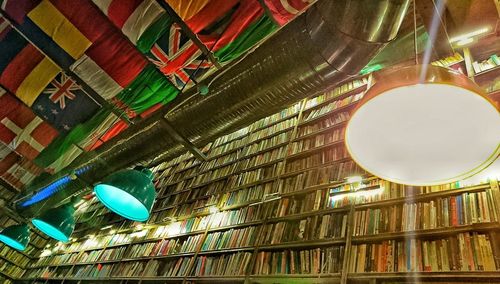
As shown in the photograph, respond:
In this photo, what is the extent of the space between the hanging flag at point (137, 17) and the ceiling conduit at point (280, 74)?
65 centimetres

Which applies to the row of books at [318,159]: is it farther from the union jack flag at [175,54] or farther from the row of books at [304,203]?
the union jack flag at [175,54]

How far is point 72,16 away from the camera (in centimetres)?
271

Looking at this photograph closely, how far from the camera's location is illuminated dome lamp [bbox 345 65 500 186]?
2.89 feet

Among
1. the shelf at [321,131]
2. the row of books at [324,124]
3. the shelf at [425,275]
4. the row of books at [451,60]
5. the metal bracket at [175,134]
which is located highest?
the row of books at [451,60]

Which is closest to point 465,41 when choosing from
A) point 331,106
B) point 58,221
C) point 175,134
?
point 331,106

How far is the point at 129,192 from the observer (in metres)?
2.16

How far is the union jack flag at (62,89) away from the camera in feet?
11.6

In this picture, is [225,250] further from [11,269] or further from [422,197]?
[11,269]

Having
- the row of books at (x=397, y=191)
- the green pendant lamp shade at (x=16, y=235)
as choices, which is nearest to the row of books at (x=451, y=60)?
the row of books at (x=397, y=191)

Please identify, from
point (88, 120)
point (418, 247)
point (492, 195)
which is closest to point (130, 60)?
point (88, 120)

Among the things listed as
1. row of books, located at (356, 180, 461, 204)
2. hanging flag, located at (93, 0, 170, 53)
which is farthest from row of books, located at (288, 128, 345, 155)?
hanging flag, located at (93, 0, 170, 53)

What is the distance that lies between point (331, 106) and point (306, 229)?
5.05 ft

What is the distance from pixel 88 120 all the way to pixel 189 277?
239 centimetres

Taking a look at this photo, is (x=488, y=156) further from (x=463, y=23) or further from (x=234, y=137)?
(x=234, y=137)
